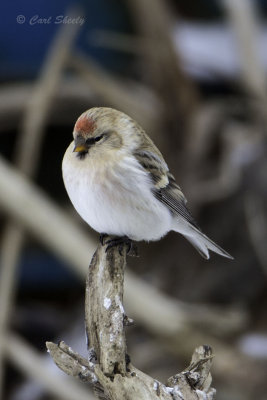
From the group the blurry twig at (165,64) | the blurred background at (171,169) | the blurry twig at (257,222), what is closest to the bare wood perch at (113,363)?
the blurred background at (171,169)

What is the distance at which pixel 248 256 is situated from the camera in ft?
15.2

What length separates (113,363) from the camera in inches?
53.7

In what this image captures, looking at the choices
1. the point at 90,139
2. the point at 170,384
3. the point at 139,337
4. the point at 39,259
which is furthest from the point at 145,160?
the point at 39,259

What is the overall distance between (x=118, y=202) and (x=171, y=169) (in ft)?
8.55

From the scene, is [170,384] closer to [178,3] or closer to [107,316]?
[107,316]

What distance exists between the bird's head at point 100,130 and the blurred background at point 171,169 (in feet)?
6.78

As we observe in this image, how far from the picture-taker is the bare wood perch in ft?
4.29

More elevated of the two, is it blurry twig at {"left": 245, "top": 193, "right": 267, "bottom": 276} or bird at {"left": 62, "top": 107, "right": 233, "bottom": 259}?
blurry twig at {"left": 245, "top": 193, "right": 267, "bottom": 276}

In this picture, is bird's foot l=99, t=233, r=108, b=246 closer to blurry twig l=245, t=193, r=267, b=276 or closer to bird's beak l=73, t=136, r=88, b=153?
bird's beak l=73, t=136, r=88, b=153

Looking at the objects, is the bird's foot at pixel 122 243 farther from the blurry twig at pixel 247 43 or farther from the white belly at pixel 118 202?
the blurry twig at pixel 247 43

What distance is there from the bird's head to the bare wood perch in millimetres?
275

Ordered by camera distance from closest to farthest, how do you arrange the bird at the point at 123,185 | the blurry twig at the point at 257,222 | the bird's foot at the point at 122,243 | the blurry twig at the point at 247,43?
the bird at the point at 123,185
the bird's foot at the point at 122,243
the blurry twig at the point at 257,222
the blurry twig at the point at 247,43

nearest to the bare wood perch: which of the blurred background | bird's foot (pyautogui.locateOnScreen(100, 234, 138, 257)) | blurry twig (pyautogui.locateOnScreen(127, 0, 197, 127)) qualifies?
bird's foot (pyautogui.locateOnScreen(100, 234, 138, 257))

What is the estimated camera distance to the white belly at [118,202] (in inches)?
61.7
